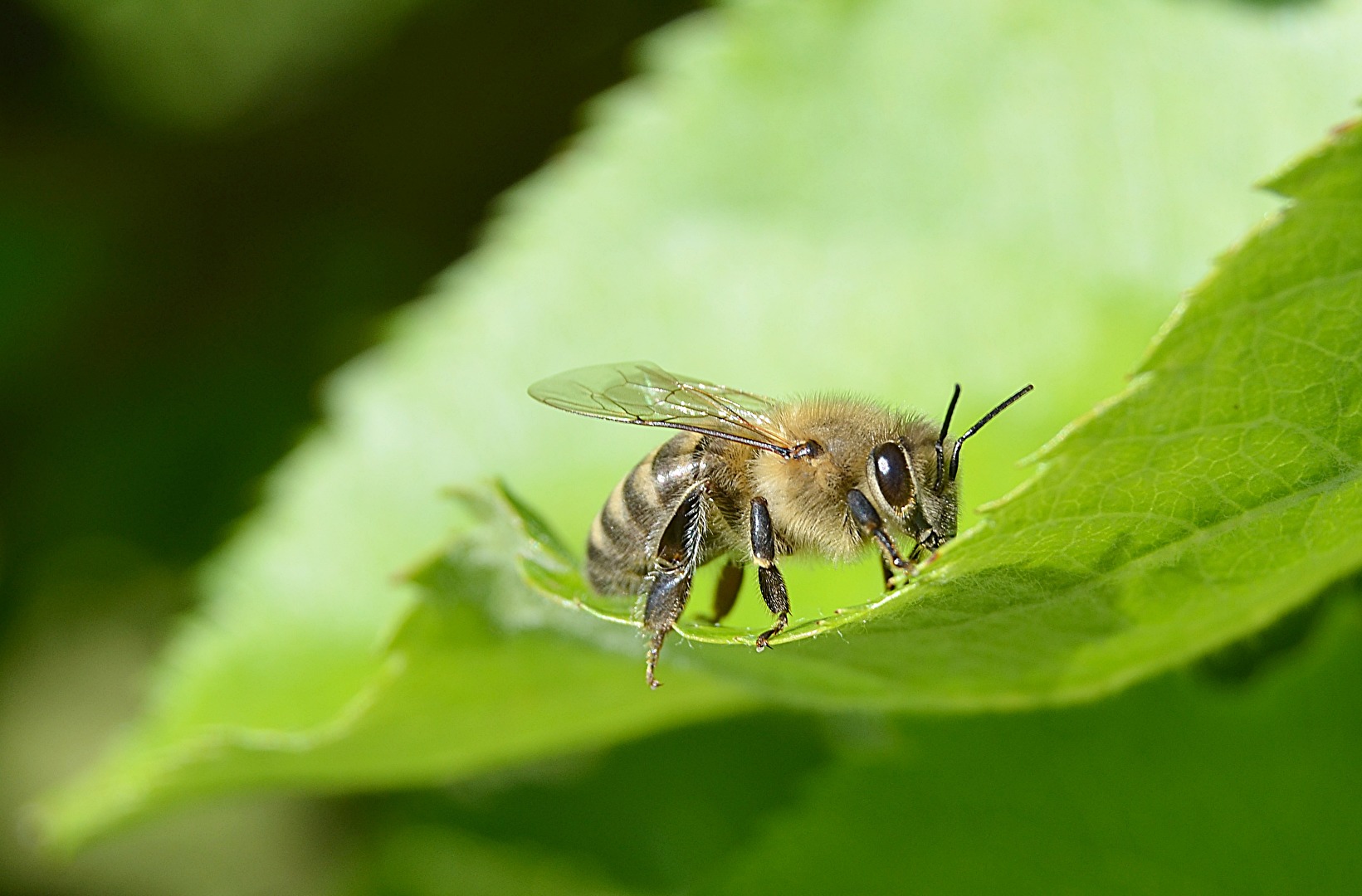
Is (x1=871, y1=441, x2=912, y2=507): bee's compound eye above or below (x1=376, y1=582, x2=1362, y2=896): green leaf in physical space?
above

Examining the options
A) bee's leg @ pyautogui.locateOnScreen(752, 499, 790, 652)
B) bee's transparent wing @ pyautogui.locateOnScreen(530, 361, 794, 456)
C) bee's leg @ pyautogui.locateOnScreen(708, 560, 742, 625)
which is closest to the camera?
bee's leg @ pyautogui.locateOnScreen(752, 499, 790, 652)

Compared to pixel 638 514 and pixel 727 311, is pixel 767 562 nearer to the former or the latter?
pixel 638 514

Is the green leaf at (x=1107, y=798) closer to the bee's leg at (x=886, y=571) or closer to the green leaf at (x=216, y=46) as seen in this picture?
the bee's leg at (x=886, y=571)

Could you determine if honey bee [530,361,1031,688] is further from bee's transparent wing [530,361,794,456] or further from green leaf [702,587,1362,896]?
green leaf [702,587,1362,896]

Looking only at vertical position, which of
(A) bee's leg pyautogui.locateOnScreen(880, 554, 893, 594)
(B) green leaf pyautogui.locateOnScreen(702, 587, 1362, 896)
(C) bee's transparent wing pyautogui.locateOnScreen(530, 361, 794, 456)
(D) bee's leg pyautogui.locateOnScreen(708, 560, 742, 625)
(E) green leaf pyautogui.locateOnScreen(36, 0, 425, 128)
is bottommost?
(B) green leaf pyautogui.locateOnScreen(702, 587, 1362, 896)

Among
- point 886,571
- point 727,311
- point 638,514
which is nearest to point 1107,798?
point 886,571

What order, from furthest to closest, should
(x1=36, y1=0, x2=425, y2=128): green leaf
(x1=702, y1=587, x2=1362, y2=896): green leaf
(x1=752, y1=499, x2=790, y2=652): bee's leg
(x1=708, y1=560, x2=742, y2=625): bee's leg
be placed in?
(x1=36, y1=0, x2=425, y2=128): green leaf, (x1=708, y1=560, x2=742, y2=625): bee's leg, (x1=752, y1=499, x2=790, y2=652): bee's leg, (x1=702, y1=587, x2=1362, y2=896): green leaf

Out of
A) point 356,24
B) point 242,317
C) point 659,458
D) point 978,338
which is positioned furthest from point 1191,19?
point 242,317

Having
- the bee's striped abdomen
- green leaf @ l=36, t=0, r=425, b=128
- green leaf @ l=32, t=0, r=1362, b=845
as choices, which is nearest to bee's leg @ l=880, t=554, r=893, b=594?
green leaf @ l=32, t=0, r=1362, b=845
